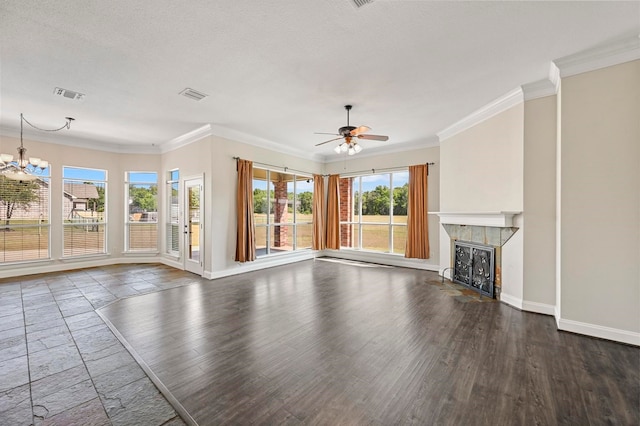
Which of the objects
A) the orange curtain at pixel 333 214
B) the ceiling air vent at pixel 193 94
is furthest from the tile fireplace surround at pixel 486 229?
the ceiling air vent at pixel 193 94

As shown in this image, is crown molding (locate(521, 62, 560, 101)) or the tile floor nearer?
the tile floor

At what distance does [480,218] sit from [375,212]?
318 centimetres

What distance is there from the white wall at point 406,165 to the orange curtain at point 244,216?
2964mm

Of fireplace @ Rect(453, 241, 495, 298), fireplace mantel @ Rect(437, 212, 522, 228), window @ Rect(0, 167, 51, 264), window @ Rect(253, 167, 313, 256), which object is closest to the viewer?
fireplace mantel @ Rect(437, 212, 522, 228)

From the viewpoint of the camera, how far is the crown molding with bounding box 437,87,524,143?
12.4ft

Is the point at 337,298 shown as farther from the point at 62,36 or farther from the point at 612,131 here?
the point at 62,36

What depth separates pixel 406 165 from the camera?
6680 millimetres

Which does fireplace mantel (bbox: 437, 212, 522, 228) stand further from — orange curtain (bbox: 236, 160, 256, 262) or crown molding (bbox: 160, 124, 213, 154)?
crown molding (bbox: 160, 124, 213, 154)

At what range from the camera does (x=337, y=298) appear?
14.1ft

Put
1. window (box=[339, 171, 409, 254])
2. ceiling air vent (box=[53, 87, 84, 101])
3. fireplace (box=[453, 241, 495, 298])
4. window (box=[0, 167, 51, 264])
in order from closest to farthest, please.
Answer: ceiling air vent (box=[53, 87, 84, 101]), fireplace (box=[453, 241, 495, 298]), window (box=[0, 167, 51, 264]), window (box=[339, 171, 409, 254])

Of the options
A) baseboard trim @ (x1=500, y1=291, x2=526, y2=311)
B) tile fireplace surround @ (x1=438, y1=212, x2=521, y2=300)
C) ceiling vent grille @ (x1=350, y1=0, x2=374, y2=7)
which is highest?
ceiling vent grille @ (x1=350, y1=0, x2=374, y2=7)

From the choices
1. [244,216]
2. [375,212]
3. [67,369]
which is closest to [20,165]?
[244,216]

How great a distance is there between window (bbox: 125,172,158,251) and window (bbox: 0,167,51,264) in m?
1.50

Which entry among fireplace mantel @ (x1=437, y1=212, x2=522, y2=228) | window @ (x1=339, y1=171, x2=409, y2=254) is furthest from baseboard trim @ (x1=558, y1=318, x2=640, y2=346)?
window @ (x1=339, y1=171, x2=409, y2=254)
